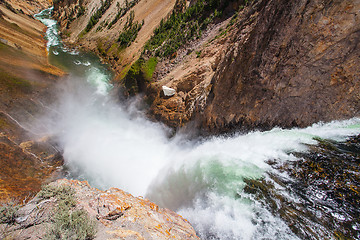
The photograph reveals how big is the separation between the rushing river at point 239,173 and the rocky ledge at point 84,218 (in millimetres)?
1355

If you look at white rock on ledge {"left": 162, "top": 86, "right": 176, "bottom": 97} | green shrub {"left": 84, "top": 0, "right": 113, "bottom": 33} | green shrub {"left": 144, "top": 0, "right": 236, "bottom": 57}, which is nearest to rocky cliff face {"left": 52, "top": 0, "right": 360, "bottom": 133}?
white rock on ledge {"left": 162, "top": 86, "right": 176, "bottom": 97}

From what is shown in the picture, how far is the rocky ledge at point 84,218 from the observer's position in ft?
11.3

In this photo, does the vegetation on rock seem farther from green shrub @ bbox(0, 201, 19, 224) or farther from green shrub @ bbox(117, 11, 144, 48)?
green shrub @ bbox(0, 201, 19, 224)

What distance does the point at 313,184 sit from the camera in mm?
4328

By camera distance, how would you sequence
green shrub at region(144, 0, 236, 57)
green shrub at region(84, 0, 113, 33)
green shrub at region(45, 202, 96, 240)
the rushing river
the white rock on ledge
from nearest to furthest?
green shrub at region(45, 202, 96, 240)
the rushing river
the white rock on ledge
green shrub at region(144, 0, 236, 57)
green shrub at region(84, 0, 113, 33)

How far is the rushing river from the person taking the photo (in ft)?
12.7

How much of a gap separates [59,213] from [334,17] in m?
8.75

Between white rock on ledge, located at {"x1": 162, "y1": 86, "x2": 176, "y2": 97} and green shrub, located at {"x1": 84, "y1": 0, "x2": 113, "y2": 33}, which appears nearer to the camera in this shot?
white rock on ledge, located at {"x1": 162, "y1": 86, "x2": 176, "y2": 97}

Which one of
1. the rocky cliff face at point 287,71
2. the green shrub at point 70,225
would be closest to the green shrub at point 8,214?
the green shrub at point 70,225

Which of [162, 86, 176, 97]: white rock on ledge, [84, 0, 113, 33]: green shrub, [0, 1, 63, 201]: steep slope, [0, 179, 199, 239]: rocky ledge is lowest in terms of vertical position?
[0, 1, 63, 201]: steep slope

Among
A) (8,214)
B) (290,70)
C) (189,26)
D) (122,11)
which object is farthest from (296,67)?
(122,11)

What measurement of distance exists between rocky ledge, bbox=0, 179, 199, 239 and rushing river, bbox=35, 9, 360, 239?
53.3 inches

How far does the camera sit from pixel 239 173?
17.7 feet

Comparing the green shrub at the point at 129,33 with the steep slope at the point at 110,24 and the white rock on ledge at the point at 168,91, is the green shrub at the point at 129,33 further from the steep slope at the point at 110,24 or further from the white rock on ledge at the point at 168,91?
the white rock on ledge at the point at 168,91
